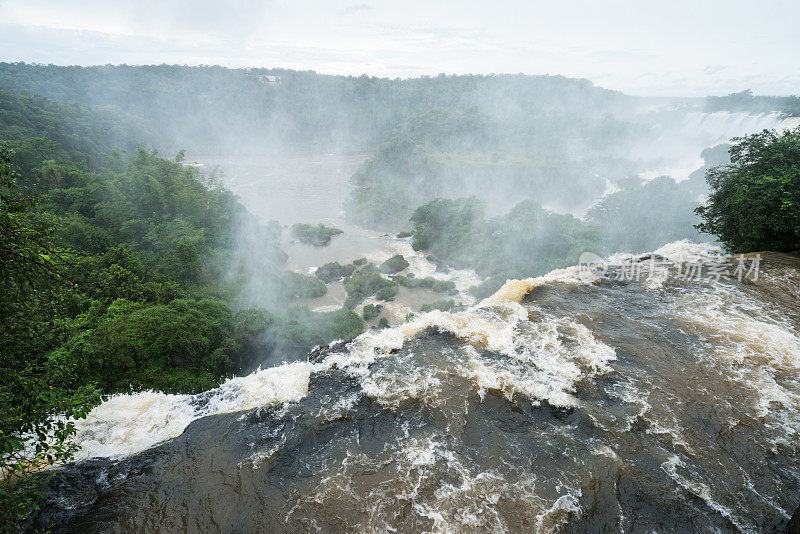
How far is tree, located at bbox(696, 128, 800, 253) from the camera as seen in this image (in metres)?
13.0

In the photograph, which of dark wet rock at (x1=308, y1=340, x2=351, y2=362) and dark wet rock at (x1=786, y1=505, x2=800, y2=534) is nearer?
dark wet rock at (x1=786, y1=505, x2=800, y2=534)

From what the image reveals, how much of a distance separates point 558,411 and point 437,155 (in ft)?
166

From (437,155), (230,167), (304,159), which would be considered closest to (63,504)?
(437,155)

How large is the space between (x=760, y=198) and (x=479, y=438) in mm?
14414

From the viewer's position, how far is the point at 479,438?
7.41 meters

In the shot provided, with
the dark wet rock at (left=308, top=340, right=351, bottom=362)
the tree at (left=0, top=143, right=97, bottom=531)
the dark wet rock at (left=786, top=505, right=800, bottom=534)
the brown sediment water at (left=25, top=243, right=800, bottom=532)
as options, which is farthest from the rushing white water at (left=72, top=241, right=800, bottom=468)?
the tree at (left=0, top=143, right=97, bottom=531)

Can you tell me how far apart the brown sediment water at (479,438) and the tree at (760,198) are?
4.14 meters

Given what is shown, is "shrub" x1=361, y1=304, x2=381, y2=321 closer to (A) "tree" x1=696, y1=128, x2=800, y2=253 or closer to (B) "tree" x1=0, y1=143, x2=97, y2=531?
(B) "tree" x1=0, y1=143, x2=97, y2=531

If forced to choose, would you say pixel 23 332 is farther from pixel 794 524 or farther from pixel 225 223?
pixel 225 223

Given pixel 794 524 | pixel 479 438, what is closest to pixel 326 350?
pixel 479 438

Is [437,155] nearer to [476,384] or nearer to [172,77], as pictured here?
[476,384]

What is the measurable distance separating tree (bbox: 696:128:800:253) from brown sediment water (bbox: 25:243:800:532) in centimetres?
414

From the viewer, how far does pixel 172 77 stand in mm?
88875

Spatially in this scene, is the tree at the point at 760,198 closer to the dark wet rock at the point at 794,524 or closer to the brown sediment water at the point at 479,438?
the brown sediment water at the point at 479,438
